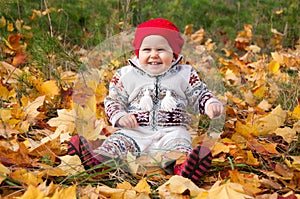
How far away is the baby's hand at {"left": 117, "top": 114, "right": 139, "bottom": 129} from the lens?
5.66 ft

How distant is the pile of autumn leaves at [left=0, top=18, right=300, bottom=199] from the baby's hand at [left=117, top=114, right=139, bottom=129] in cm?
9

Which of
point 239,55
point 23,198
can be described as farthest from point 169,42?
point 239,55

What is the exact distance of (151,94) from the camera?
1.78m

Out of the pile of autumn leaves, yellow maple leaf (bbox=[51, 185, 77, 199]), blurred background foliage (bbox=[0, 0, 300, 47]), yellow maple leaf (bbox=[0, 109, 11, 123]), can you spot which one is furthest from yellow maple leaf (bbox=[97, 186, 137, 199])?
blurred background foliage (bbox=[0, 0, 300, 47])

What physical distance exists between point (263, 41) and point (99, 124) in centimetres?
285

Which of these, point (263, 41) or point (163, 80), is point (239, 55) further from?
point (163, 80)

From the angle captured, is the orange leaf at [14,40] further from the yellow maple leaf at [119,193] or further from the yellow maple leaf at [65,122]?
the yellow maple leaf at [119,193]

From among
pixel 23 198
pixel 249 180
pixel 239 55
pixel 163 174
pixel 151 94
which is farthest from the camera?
pixel 239 55

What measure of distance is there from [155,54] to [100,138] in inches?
15.3

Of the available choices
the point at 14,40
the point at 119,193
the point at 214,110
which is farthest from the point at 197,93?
the point at 14,40

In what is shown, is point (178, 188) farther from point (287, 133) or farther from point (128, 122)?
point (287, 133)

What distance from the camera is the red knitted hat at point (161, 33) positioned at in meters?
1.73

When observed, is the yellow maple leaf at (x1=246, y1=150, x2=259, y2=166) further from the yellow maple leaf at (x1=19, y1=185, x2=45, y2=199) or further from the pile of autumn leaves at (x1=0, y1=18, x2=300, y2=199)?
the yellow maple leaf at (x1=19, y1=185, x2=45, y2=199)

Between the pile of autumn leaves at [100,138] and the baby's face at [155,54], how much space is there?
0.27 meters
